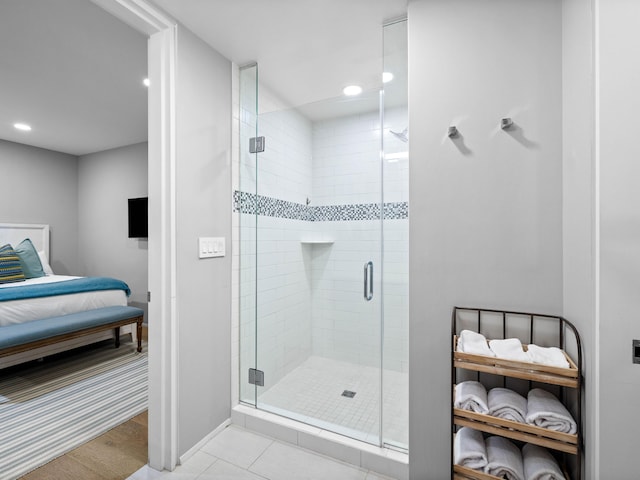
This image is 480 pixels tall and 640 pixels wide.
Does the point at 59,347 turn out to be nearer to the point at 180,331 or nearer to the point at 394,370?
the point at 180,331

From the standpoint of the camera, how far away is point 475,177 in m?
1.37

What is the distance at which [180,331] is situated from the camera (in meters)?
1.70

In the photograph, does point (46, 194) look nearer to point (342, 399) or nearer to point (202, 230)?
point (202, 230)

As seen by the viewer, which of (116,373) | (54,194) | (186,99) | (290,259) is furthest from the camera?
(54,194)

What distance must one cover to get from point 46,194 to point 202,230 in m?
4.66

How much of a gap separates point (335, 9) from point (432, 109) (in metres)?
0.76

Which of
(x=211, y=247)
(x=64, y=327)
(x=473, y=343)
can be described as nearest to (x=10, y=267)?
(x=64, y=327)

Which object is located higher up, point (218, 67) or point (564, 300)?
point (218, 67)

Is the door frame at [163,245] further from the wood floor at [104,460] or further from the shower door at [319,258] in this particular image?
the shower door at [319,258]

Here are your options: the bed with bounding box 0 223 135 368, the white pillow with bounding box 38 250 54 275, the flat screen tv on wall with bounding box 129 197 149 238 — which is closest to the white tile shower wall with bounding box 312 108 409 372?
the bed with bounding box 0 223 135 368

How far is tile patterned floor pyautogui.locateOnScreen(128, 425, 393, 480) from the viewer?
5.24 feet

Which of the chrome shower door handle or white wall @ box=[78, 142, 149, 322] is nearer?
the chrome shower door handle

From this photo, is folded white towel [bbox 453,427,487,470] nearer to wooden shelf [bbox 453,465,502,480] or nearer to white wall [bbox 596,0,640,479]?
wooden shelf [bbox 453,465,502,480]

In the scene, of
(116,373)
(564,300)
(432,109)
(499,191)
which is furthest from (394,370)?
(116,373)
